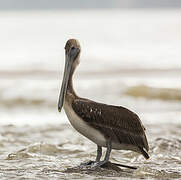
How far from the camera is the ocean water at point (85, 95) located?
23.5ft

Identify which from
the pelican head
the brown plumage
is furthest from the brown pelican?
the pelican head

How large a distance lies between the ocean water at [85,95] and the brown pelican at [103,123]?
1.03 feet

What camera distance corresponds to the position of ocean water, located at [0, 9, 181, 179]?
7.16 meters

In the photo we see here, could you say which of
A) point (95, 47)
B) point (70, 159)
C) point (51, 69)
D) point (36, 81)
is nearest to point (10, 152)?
point (70, 159)

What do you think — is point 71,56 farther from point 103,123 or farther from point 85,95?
point 85,95

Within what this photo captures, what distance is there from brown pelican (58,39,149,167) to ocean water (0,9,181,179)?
313 millimetres

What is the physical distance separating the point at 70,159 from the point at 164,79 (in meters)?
8.24

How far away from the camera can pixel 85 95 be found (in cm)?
1312

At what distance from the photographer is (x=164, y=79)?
1552 centimetres

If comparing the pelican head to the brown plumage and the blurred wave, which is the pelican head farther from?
the blurred wave

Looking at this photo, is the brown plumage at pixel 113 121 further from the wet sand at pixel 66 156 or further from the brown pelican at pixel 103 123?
the wet sand at pixel 66 156

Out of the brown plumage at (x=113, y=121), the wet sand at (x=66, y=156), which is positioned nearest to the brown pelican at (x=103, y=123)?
the brown plumage at (x=113, y=121)

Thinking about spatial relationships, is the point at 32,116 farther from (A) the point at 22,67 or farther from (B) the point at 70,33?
(B) the point at 70,33

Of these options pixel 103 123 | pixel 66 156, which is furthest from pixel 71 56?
pixel 66 156
